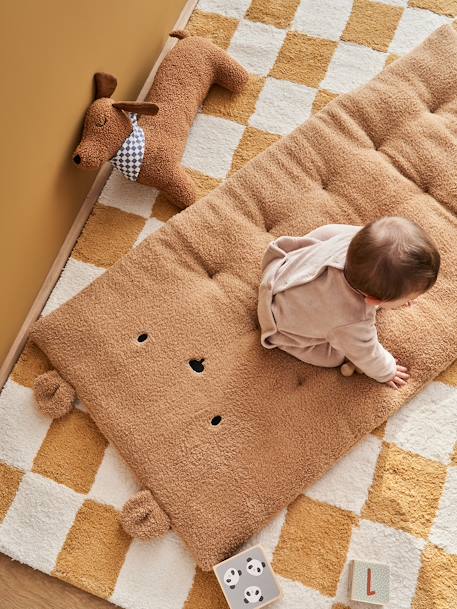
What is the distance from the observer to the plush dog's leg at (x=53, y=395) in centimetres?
141

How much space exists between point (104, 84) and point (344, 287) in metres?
0.71

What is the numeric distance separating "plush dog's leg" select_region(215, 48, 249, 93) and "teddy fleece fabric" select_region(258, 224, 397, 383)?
0.53 m

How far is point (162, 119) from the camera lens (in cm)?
160

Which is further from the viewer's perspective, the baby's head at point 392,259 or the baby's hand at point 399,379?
the baby's hand at point 399,379

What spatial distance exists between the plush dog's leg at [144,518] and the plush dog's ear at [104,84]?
87cm

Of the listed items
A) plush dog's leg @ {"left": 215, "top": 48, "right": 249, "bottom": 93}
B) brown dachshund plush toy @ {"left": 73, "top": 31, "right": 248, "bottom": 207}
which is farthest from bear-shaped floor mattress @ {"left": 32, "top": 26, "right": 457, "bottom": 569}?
plush dog's leg @ {"left": 215, "top": 48, "right": 249, "bottom": 93}

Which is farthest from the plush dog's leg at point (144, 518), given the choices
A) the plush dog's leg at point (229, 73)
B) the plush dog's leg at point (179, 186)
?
the plush dog's leg at point (229, 73)

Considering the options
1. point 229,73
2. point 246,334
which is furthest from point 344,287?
point 229,73

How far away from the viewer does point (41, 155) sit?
52.1 inches

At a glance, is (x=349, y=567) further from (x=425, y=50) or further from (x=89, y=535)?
(x=425, y=50)

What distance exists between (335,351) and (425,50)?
0.81 metres

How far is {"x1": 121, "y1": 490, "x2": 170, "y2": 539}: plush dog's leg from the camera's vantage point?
51.4 inches

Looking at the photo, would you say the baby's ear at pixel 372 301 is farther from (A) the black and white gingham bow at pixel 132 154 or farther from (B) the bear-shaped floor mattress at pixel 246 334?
(A) the black and white gingham bow at pixel 132 154

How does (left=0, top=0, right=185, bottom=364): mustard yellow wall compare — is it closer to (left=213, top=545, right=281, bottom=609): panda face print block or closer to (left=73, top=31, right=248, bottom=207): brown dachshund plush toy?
(left=73, top=31, right=248, bottom=207): brown dachshund plush toy
